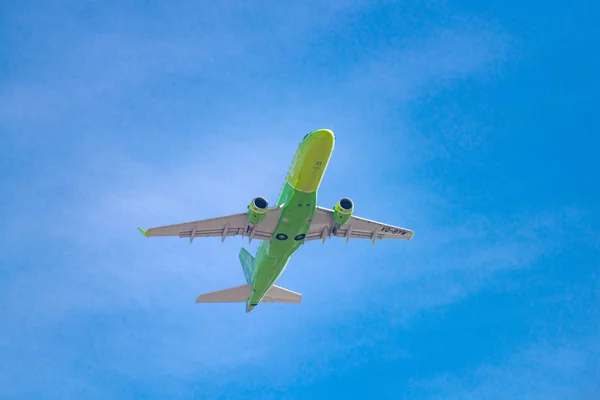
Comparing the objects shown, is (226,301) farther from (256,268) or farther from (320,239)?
(320,239)

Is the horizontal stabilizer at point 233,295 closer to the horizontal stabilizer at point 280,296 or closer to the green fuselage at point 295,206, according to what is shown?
the horizontal stabilizer at point 280,296

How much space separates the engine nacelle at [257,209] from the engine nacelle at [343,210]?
19.0ft

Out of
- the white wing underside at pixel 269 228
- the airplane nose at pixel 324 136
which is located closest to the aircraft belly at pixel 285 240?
the white wing underside at pixel 269 228

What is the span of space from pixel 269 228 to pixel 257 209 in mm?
2797

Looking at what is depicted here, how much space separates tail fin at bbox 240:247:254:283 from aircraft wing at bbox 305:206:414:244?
6744 millimetres

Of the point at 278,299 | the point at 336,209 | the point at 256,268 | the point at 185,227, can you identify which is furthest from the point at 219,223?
the point at 278,299

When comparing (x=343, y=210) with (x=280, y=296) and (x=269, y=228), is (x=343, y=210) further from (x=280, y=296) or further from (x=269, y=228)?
(x=280, y=296)

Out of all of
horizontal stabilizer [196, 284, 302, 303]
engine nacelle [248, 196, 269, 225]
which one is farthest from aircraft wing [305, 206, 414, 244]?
horizontal stabilizer [196, 284, 302, 303]

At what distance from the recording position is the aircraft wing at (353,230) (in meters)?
50.1

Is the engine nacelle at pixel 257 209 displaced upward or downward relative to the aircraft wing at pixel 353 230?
downward

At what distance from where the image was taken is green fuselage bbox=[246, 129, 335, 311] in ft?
140

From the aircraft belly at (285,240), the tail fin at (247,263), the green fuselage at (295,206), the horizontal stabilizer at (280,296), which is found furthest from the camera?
the horizontal stabilizer at (280,296)

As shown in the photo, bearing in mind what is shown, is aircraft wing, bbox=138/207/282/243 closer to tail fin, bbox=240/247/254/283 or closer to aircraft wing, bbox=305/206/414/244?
aircraft wing, bbox=305/206/414/244

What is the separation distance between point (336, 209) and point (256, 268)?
9.03 m
